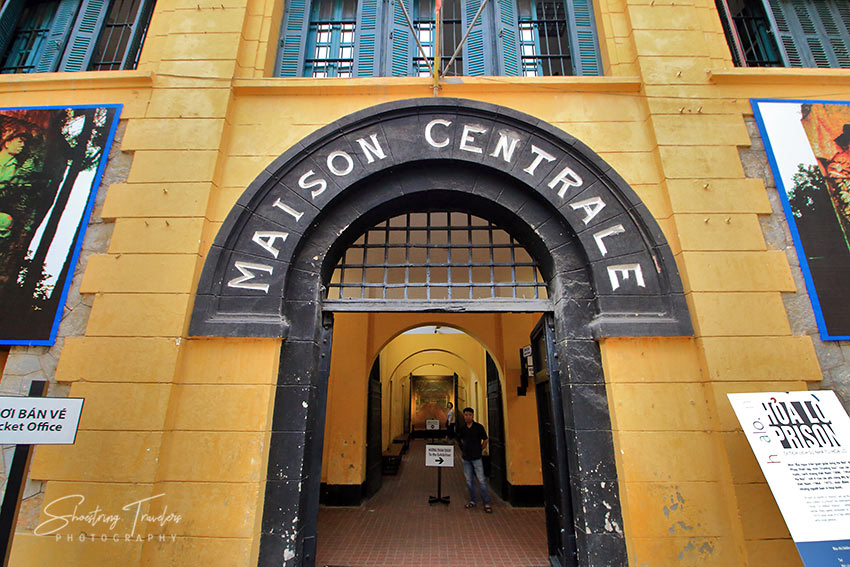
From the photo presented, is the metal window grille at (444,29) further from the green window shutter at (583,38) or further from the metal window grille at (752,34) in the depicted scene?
the metal window grille at (752,34)

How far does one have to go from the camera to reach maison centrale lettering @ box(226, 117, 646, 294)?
4008mm

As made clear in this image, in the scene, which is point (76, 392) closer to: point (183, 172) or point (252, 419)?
point (252, 419)

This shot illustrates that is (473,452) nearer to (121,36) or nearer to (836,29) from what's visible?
(836,29)

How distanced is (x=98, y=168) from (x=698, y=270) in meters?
6.34

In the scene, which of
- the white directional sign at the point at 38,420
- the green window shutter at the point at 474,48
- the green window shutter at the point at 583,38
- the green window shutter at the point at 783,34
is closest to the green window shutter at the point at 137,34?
the green window shutter at the point at 474,48

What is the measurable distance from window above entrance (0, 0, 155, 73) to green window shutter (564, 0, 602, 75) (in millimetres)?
5896

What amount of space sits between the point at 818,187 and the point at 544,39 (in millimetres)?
3711

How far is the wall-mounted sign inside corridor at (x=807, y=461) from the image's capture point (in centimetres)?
269

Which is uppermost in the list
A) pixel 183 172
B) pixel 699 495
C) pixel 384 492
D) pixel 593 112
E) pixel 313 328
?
pixel 593 112

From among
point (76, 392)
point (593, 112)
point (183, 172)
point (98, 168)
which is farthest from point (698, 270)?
point (98, 168)

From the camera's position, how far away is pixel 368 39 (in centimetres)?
542

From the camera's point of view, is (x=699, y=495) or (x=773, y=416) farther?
(x=699, y=495)

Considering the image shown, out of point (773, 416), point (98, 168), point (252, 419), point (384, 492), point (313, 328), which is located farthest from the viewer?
point (384, 492)

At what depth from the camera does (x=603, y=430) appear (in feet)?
12.0
